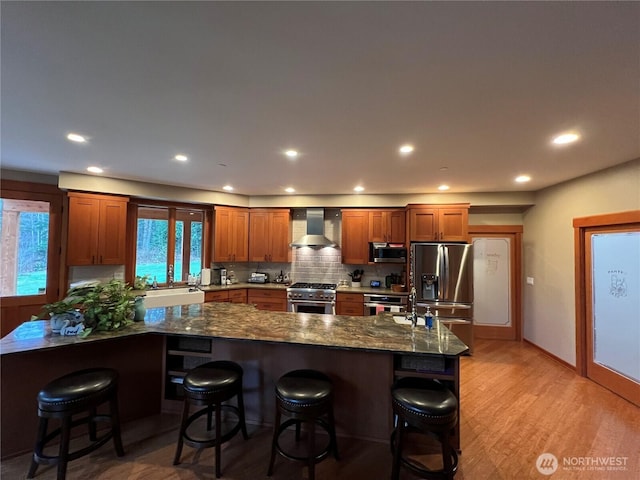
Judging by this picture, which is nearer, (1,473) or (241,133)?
(1,473)

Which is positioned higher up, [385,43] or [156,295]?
[385,43]

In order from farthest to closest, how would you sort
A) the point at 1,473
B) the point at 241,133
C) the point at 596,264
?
the point at 596,264 → the point at 241,133 → the point at 1,473

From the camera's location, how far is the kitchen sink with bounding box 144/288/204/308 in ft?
14.1

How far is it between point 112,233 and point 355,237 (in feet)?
13.0

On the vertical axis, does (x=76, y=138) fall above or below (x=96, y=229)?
above

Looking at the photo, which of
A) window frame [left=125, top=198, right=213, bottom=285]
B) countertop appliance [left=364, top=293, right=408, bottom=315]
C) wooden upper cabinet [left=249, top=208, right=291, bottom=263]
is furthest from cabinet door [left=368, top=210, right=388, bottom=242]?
window frame [left=125, top=198, right=213, bottom=285]

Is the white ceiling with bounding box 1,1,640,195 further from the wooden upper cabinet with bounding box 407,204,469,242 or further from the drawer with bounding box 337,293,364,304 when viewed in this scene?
the drawer with bounding box 337,293,364,304

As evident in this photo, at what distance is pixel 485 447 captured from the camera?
2275 mm

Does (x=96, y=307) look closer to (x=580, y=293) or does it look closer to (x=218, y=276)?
(x=218, y=276)

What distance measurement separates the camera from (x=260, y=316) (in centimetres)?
290

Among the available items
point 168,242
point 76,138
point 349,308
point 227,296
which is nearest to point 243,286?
point 227,296

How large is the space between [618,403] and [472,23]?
409 centimetres

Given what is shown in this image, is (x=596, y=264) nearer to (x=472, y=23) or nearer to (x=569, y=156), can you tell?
(x=569, y=156)

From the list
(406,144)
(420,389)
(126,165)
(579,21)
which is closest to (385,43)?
(579,21)
